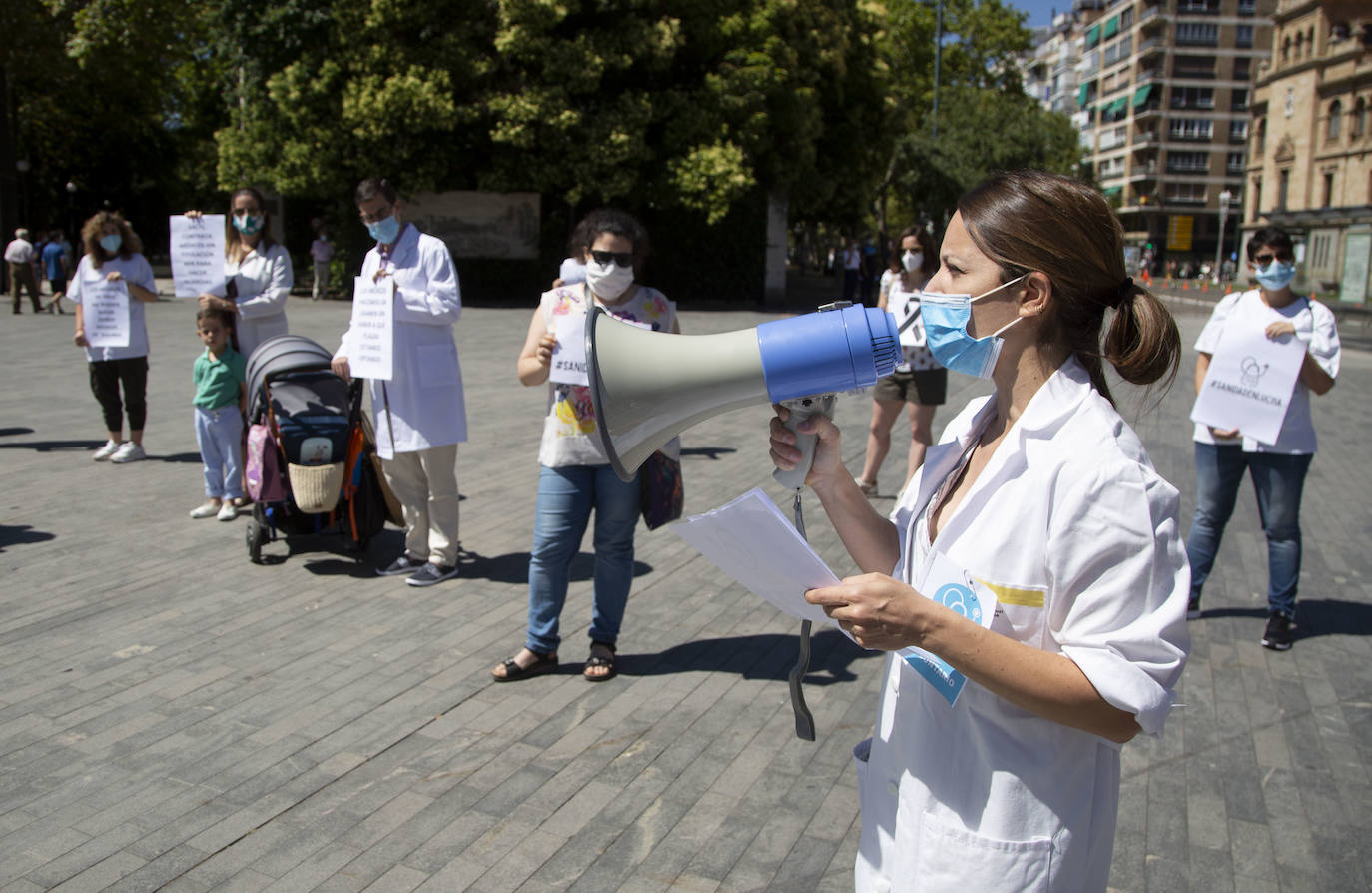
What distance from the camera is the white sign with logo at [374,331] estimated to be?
526cm

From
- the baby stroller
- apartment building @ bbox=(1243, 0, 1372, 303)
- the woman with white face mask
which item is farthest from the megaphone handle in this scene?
apartment building @ bbox=(1243, 0, 1372, 303)

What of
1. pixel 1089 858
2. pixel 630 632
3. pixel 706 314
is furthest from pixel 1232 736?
pixel 706 314

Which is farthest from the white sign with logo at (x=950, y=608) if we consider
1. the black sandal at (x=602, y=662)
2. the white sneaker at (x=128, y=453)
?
the white sneaker at (x=128, y=453)

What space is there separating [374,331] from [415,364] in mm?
264

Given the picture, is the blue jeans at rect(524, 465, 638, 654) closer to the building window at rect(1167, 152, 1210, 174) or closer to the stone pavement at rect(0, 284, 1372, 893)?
the stone pavement at rect(0, 284, 1372, 893)

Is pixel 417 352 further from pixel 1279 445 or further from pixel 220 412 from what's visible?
pixel 1279 445

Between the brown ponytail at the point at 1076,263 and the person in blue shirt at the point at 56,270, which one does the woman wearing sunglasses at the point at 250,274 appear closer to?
the brown ponytail at the point at 1076,263

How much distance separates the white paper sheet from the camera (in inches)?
63.2

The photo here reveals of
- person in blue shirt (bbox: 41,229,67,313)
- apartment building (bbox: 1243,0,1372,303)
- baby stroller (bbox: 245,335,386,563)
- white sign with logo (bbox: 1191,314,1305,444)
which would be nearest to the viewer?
white sign with logo (bbox: 1191,314,1305,444)

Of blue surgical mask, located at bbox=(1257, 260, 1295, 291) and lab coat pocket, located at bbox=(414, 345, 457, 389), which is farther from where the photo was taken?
lab coat pocket, located at bbox=(414, 345, 457, 389)

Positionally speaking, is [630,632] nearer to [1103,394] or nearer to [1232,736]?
[1232,736]

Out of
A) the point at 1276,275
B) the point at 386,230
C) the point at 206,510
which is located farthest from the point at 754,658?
the point at 206,510

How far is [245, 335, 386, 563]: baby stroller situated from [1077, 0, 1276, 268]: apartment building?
307ft

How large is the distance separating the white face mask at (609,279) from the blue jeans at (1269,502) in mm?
2953
